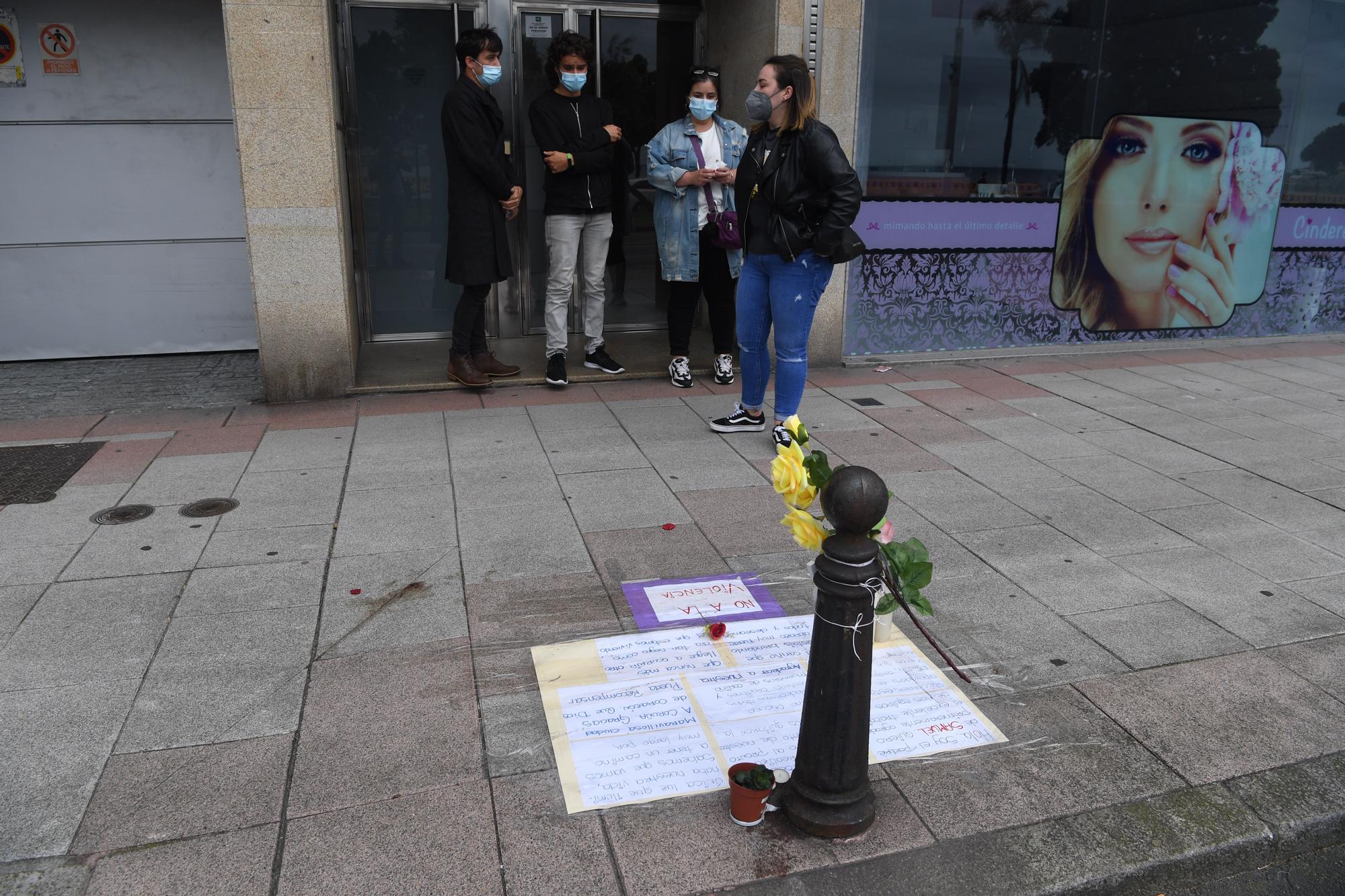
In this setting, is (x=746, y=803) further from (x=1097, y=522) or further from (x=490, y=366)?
(x=490, y=366)

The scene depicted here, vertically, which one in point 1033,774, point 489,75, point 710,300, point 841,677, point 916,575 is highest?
point 489,75

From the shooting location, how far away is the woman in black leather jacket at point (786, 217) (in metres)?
5.43

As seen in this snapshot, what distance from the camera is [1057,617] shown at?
4.02 meters

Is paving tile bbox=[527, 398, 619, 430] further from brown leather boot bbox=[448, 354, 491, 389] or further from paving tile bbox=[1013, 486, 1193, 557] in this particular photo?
paving tile bbox=[1013, 486, 1193, 557]

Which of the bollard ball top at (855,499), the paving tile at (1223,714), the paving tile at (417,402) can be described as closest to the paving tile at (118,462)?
the paving tile at (417,402)

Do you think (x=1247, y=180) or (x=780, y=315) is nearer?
(x=780, y=315)

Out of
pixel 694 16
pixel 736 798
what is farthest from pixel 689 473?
pixel 694 16

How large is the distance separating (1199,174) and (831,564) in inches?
328

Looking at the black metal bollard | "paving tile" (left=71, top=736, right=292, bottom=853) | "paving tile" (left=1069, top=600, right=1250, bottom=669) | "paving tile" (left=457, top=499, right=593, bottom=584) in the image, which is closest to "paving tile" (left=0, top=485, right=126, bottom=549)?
"paving tile" (left=457, top=499, right=593, bottom=584)

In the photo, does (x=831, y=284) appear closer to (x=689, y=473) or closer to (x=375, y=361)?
(x=689, y=473)

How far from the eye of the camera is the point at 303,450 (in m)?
6.02

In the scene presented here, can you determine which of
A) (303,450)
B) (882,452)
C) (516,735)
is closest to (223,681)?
(516,735)

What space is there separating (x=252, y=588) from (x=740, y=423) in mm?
3199

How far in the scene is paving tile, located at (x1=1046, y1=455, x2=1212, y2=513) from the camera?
17.6 feet
